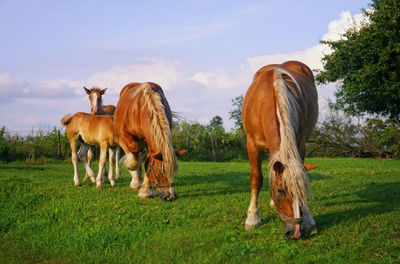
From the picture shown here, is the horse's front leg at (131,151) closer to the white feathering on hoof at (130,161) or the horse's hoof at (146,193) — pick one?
the white feathering on hoof at (130,161)

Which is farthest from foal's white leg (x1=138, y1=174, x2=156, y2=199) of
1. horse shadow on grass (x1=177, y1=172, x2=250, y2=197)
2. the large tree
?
the large tree

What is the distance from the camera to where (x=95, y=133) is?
31.4ft

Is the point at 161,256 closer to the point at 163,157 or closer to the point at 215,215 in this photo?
the point at 215,215

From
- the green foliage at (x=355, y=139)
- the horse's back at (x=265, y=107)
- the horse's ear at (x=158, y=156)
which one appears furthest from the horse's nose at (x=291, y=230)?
the green foliage at (x=355, y=139)

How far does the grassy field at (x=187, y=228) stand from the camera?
13.4 feet

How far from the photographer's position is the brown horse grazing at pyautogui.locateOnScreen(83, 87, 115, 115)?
12896 millimetres

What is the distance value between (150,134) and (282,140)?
311 cm

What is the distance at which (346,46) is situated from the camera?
15.6 m

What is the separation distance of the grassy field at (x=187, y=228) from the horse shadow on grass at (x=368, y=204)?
2 centimetres

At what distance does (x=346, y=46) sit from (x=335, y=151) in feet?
25.5

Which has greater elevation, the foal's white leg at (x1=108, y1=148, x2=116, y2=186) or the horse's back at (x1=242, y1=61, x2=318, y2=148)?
the horse's back at (x1=242, y1=61, x2=318, y2=148)

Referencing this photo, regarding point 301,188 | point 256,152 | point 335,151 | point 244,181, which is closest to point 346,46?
point 335,151

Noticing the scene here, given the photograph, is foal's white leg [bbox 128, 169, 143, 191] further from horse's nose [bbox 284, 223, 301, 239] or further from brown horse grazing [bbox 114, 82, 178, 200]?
horse's nose [bbox 284, 223, 301, 239]

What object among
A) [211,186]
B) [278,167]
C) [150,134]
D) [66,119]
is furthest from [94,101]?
[278,167]
